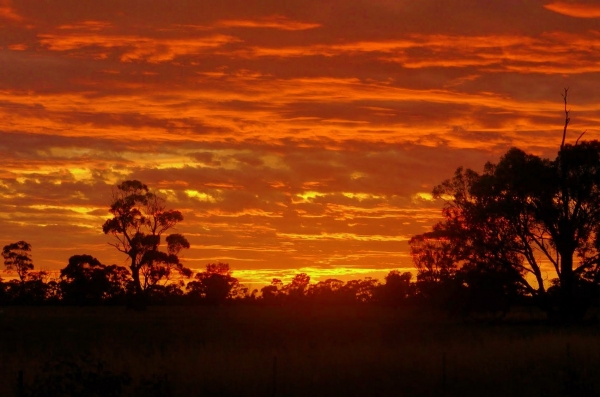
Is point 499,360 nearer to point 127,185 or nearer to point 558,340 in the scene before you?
point 558,340

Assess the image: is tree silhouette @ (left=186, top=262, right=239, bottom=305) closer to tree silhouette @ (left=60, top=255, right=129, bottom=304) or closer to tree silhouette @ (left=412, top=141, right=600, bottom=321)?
tree silhouette @ (left=60, top=255, right=129, bottom=304)

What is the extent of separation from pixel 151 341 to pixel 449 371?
19599mm

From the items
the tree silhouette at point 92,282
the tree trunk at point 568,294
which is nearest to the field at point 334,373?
the tree trunk at point 568,294

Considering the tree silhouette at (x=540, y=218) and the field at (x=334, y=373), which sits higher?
the tree silhouette at (x=540, y=218)

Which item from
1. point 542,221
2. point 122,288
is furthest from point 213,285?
point 542,221

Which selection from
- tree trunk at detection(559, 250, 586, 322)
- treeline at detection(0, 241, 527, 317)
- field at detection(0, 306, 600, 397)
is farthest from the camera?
treeline at detection(0, 241, 527, 317)

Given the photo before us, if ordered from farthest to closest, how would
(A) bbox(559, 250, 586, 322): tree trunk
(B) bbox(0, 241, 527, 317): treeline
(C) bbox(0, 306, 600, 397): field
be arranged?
(B) bbox(0, 241, 527, 317): treeline < (A) bbox(559, 250, 586, 322): tree trunk < (C) bbox(0, 306, 600, 397): field

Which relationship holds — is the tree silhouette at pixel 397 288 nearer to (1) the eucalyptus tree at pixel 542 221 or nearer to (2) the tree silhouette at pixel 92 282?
(2) the tree silhouette at pixel 92 282

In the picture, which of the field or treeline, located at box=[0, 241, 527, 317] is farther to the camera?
treeline, located at box=[0, 241, 527, 317]

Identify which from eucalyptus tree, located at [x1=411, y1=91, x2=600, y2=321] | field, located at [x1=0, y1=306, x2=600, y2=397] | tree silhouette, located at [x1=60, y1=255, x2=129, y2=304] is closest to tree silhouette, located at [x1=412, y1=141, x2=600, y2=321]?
eucalyptus tree, located at [x1=411, y1=91, x2=600, y2=321]

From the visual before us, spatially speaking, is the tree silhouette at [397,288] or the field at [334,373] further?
the tree silhouette at [397,288]

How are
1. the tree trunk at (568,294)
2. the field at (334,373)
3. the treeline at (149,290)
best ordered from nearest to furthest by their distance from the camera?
the field at (334,373), the tree trunk at (568,294), the treeline at (149,290)

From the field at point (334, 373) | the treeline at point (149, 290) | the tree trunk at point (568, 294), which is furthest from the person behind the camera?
the treeline at point (149, 290)

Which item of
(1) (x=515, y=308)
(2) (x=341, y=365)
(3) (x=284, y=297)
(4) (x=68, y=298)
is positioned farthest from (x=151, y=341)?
(3) (x=284, y=297)
